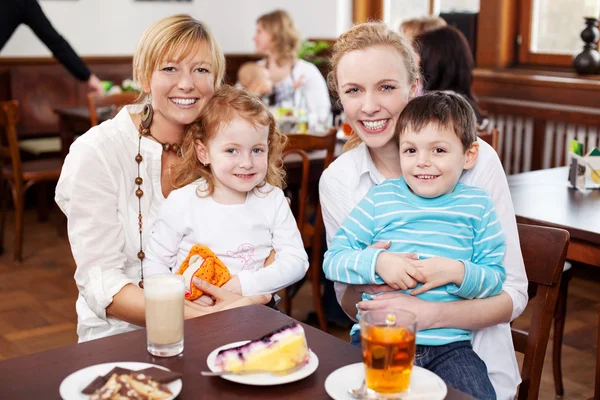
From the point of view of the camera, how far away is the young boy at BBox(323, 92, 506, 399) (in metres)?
1.53

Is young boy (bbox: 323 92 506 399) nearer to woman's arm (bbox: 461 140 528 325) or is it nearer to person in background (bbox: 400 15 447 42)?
woman's arm (bbox: 461 140 528 325)

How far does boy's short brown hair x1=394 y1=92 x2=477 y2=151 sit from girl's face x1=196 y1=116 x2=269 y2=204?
0.34 meters

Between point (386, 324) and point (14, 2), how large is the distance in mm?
4207

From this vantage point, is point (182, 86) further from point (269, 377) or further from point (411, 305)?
point (269, 377)

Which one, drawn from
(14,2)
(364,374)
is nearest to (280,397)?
(364,374)

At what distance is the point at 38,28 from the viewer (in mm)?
4770

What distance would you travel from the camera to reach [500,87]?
15.8 ft

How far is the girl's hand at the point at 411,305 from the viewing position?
153 cm

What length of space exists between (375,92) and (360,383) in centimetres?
85

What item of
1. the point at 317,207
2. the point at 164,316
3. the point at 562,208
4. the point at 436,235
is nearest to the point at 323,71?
the point at 317,207

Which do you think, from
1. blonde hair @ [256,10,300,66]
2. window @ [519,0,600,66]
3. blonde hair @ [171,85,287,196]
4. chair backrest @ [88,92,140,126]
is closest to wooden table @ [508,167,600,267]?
blonde hair @ [171,85,287,196]

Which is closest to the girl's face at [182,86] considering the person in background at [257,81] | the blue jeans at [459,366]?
the blue jeans at [459,366]

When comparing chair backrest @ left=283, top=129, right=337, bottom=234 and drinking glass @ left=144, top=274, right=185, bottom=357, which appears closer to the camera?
drinking glass @ left=144, top=274, right=185, bottom=357

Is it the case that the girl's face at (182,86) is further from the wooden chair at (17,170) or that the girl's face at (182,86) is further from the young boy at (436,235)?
the wooden chair at (17,170)
